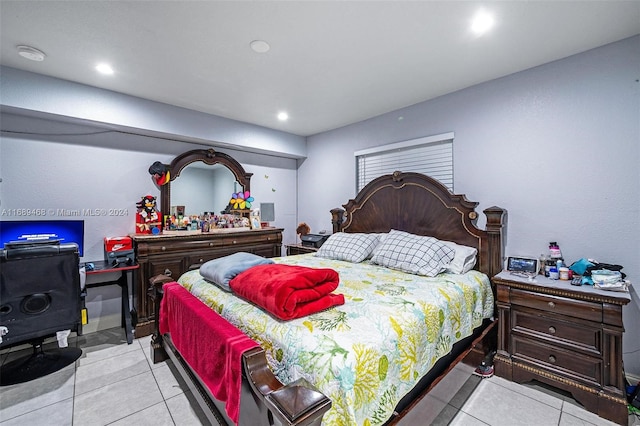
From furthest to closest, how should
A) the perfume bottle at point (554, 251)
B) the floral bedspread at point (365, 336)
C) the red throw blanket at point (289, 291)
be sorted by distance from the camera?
the perfume bottle at point (554, 251), the red throw blanket at point (289, 291), the floral bedspread at point (365, 336)

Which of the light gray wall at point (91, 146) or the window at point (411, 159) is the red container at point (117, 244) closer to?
the light gray wall at point (91, 146)

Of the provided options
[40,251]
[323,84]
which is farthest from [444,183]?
[40,251]

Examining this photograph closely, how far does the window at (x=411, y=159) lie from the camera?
3006mm

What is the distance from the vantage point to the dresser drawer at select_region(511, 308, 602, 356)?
182 cm

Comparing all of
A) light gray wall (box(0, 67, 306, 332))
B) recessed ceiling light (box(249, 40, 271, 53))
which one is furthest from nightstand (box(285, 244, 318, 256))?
recessed ceiling light (box(249, 40, 271, 53))

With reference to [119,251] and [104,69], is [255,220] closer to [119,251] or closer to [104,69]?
[119,251]

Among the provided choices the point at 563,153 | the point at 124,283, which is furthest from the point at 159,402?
the point at 563,153

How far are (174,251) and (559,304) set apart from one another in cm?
352

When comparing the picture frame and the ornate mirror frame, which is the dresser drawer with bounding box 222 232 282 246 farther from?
the ornate mirror frame

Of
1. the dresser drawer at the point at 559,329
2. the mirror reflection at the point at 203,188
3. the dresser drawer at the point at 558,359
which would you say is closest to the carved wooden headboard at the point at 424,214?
the dresser drawer at the point at 559,329

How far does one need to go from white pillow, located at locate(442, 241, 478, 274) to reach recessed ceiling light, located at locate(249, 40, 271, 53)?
88.0 inches

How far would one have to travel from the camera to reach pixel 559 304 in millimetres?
1927

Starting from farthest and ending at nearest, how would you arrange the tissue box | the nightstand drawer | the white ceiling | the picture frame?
the picture frame
the tissue box
the nightstand drawer
the white ceiling

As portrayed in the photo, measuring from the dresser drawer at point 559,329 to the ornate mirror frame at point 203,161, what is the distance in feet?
11.5
